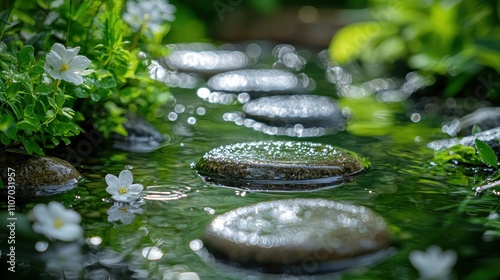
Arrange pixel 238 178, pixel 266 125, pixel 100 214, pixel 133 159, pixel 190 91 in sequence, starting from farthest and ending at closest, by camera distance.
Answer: pixel 190 91
pixel 266 125
pixel 133 159
pixel 238 178
pixel 100 214

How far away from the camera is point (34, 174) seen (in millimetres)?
2342

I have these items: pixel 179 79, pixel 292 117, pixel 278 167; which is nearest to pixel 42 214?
pixel 278 167

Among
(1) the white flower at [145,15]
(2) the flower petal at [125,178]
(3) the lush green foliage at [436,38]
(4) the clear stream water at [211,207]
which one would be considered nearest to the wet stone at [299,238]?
(4) the clear stream water at [211,207]

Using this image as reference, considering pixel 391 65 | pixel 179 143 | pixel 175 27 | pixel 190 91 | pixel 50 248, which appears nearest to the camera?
pixel 50 248

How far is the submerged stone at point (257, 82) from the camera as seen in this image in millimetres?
4562

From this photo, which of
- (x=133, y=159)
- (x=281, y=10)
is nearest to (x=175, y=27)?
(x=281, y=10)

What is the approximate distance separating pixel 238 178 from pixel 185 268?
0.80m

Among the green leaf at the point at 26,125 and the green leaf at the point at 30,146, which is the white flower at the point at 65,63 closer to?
the green leaf at the point at 26,125

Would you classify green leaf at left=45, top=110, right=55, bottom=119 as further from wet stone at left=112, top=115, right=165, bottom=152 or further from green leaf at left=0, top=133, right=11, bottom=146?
wet stone at left=112, top=115, right=165, bottom=152

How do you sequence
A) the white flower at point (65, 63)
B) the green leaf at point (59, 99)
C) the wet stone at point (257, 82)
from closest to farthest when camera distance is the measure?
the white flower at point (65, 63) < the green leaf at point (59, 99) < the wet stone at point (257, 82)

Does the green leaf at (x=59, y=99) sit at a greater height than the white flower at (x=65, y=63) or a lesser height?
lesser

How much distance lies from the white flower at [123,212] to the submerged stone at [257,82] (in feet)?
7.77

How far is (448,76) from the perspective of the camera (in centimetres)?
463

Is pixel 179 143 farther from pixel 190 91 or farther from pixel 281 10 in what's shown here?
pixel 281 10
